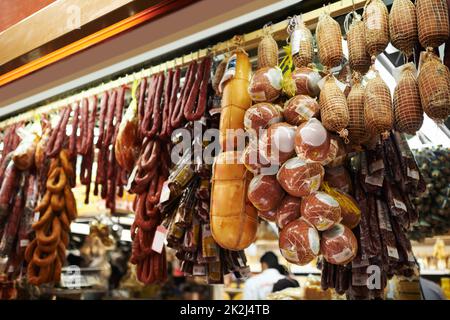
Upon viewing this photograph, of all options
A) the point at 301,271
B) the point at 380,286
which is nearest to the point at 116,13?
the point at 380,286

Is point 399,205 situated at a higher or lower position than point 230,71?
lower

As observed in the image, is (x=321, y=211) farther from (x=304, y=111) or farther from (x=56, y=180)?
(x=56, y=180)

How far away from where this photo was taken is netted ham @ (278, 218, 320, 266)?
1.68 metres

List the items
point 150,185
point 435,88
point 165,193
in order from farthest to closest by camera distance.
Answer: point 150,185, point 165,193, point 435,88

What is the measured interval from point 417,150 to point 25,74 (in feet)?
9.39

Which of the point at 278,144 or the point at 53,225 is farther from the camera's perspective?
the point at 53,225

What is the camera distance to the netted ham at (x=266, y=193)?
182 centimetres

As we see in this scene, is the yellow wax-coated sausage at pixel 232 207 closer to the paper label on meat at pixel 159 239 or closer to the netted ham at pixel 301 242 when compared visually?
the netted ham at pixel 301 242

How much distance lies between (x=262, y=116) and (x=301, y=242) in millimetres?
562

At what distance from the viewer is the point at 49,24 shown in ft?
7.43

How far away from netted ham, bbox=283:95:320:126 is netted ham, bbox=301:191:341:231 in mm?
326

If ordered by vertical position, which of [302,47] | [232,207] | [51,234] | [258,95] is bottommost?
[51,234]

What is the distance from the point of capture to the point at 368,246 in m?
1.93

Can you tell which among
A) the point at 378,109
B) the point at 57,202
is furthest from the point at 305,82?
the point at 57,202
